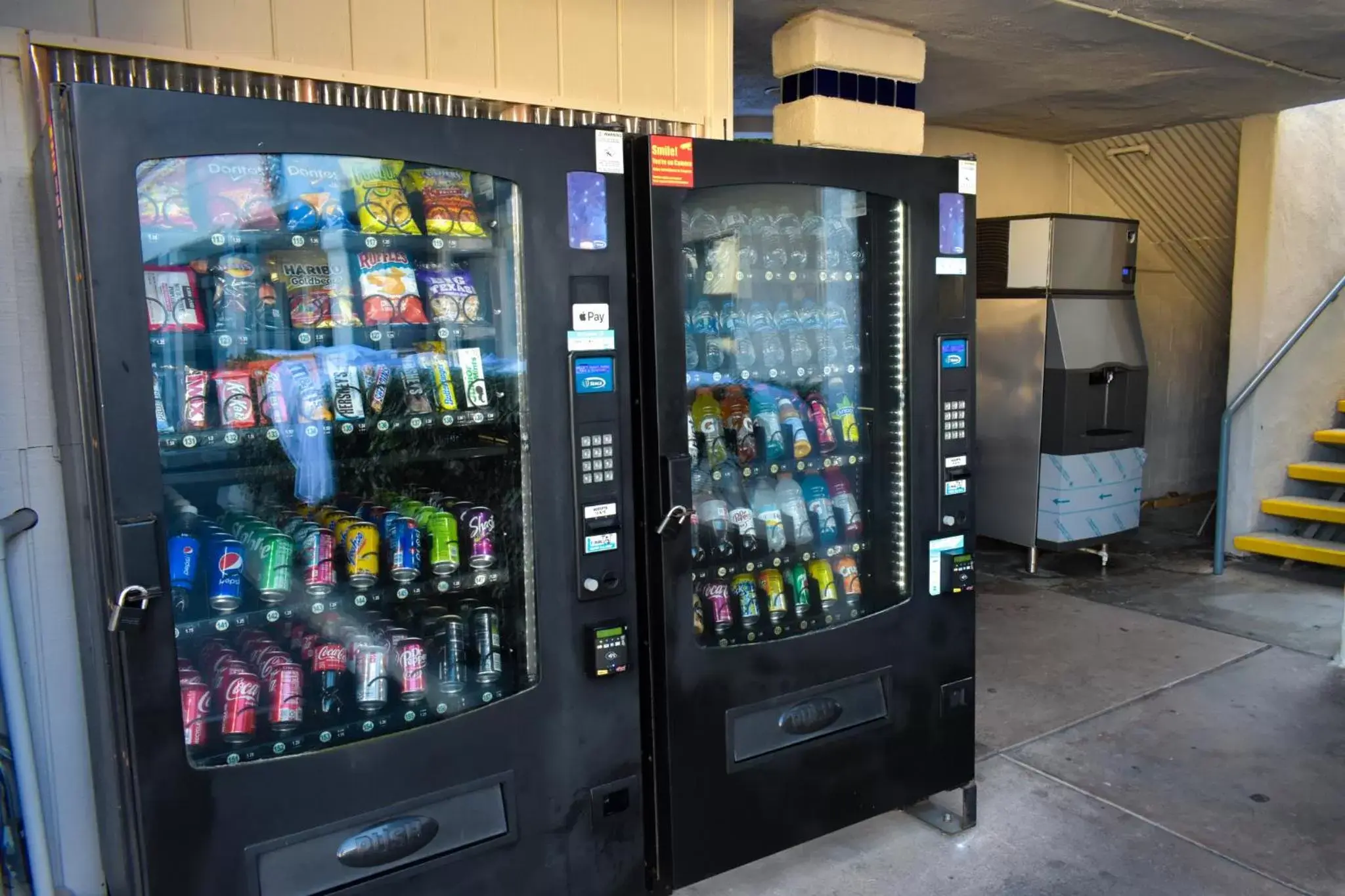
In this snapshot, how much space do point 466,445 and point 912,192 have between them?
120 cm

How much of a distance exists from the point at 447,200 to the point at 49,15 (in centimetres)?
82

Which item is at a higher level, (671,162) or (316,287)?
(671,162)

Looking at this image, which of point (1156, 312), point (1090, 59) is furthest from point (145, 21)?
point (1156, 312)

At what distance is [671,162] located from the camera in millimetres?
1888

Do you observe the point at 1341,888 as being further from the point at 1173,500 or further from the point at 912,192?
the point at 1173,500

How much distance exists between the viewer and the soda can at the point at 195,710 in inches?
66.3

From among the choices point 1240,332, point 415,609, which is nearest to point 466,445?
point 415,609

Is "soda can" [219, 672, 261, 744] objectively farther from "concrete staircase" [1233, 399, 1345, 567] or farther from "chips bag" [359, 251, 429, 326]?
"concrete staircase" [1233, 399, 1345, 567]

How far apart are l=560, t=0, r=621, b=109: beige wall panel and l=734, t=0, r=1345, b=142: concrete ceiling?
2.50ft

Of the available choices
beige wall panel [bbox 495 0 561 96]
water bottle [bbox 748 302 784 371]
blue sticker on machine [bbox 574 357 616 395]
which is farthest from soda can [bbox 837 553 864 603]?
beige wall panel [bbox 495 0 561 96]

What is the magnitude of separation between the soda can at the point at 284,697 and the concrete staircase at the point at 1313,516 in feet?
16.7

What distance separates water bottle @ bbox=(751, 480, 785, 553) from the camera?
7.79 feet

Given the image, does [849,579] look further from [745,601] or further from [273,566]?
[273,566]

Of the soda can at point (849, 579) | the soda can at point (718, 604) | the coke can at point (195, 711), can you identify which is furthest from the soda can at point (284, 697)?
the soda can at point (849, 579)
